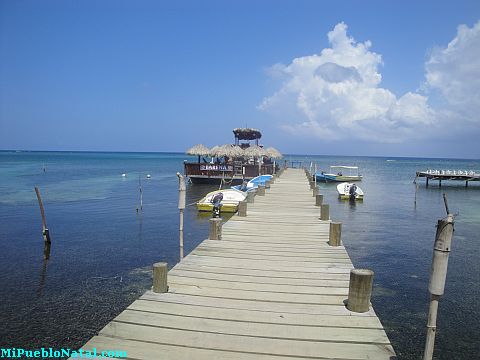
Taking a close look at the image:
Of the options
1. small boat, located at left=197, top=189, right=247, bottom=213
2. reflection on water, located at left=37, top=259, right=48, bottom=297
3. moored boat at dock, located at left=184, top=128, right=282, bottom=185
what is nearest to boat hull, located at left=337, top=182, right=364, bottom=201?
moored boat at dock, located at left=184, top=128, right=282, bottom=185

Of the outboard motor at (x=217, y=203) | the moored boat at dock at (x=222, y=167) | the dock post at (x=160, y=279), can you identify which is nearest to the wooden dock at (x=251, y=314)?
the dock post at (x=160, y=279)

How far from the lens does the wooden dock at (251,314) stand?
4605 mm

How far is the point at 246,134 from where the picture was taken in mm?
46594

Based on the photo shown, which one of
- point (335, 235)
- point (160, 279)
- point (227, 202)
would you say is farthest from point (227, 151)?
point (160, 279)

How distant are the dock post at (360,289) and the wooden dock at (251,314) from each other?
0.14 metres

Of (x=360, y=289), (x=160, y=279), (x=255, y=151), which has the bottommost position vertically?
(x=160, y=279)

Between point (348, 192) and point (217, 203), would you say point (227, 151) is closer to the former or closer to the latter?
point (348, 192)

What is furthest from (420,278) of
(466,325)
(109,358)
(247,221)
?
(109,358)

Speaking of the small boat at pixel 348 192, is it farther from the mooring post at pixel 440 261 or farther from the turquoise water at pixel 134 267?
the mooring post at pixel 440 261

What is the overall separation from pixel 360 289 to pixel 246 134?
137ft

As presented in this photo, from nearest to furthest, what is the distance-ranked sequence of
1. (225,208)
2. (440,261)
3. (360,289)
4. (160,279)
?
1. (440,261)
2. (360,289)
3. (160,279)
4. (225,208)

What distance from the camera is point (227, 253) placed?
902 cm

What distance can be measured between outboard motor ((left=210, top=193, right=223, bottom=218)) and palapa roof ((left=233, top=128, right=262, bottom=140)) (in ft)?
74.3

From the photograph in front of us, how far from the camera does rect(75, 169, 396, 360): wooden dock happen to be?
4605mm
